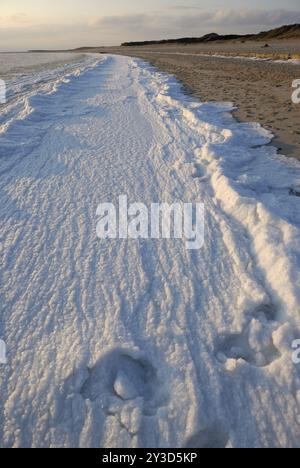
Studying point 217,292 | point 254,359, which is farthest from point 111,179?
point 254,359

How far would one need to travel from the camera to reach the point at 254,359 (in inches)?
86.2

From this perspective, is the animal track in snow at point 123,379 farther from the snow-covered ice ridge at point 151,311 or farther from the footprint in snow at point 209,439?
the footprint in snow at point 209,439

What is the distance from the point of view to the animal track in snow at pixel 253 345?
86.6 inches

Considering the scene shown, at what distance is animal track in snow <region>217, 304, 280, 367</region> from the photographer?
2.20 m

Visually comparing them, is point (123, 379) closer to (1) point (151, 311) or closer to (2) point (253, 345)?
(1) point (151, 311)

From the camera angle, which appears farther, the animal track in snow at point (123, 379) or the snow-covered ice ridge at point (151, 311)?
the animal track in snow at point (123, 379)

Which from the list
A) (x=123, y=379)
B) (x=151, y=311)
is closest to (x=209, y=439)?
(x=123, y=379)

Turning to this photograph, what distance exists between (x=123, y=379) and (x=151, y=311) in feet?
1.90

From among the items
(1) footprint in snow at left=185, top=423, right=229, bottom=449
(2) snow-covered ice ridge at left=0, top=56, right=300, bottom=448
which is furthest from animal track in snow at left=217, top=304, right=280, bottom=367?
(1) footprint in snow at left=185, top=423, right=229, bottom=449

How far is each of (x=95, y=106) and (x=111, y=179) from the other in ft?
17.1

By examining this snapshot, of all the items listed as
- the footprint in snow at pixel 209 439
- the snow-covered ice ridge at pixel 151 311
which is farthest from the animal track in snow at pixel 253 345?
the footprint in snow at pixel 209 439

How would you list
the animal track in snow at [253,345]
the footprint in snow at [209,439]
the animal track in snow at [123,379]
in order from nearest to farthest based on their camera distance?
the footprint in snow at [209,439] < the animal track in snow at [123,379] < the animal track in snow at [253,345]

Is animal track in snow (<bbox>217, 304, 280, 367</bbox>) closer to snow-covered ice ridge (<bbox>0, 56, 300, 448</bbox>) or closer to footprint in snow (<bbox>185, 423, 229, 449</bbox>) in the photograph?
snow-covered ice ridge (<bbox>0, 56, 300, 448</bbox>)

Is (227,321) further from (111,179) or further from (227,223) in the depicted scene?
(111,179)
